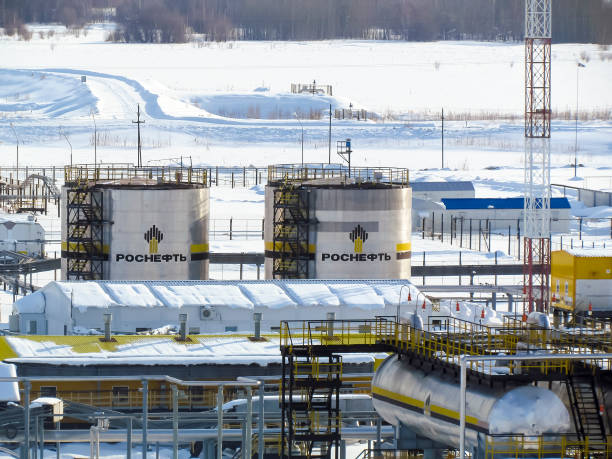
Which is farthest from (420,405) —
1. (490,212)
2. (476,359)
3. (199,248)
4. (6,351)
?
(490,212)

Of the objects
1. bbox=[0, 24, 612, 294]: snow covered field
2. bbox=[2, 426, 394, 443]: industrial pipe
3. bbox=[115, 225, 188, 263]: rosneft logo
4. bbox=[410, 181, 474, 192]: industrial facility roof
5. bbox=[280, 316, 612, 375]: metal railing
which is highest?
bbox=[0, 24, 612, 294]: snow covered field

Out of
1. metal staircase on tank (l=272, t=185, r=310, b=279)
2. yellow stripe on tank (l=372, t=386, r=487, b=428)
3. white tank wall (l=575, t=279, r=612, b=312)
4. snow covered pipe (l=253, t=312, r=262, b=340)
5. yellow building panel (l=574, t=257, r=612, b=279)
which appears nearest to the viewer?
yellow stripe on tank (l=372, t=386, r=487, b=428)

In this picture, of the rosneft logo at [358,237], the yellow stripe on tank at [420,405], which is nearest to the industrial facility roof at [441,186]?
the rosneft logo at [358,237]

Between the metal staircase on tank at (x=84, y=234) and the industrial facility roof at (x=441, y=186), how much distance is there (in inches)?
1472

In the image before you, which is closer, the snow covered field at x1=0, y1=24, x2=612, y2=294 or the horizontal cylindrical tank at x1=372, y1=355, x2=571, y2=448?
the horizontal cylindrical tank at x1=372, y1=355, x2=571, y2=448

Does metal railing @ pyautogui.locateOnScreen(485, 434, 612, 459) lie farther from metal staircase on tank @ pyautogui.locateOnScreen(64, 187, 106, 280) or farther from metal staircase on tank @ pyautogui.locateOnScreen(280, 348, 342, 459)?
metal staircase on tank @ pyautogui.locateOnScreen(64, 187, 106, 280)

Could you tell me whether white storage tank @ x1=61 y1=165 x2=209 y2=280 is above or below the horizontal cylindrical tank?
above

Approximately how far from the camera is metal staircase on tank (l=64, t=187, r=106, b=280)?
1818 inches

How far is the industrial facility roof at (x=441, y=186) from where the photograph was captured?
3241 inches

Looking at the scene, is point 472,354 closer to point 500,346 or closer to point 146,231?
point 500,346

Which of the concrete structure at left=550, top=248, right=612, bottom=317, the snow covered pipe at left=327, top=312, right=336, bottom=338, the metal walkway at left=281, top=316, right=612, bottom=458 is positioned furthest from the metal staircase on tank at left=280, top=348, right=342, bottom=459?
the concrete structure at left=550, top=248, right=612, bottom=317

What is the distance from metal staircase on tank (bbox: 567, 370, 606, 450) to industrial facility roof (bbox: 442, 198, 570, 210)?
53945 mm

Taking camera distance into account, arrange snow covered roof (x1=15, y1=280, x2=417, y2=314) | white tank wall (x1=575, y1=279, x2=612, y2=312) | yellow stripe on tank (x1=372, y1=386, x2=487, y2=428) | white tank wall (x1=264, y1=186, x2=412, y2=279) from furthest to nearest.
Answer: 1. white tank wall (x1=264, y1=186, x2=412, y2=279)
2. white tank wall (x1=575, y1=279, x2=612, y2=312)
3. snow covered roof (x1=15, y1=280, x2=417, y2=314)
4. yellow stripe on tank (x1=372, y1=386, x2=487, y2=428)

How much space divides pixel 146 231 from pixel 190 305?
17.6ft
